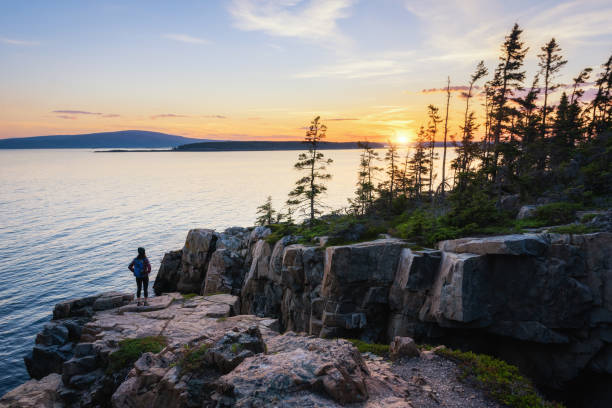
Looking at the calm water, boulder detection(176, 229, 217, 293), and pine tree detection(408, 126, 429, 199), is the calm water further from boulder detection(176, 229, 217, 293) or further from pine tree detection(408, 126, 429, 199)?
pine tree detection(408, 126, 429, 199)

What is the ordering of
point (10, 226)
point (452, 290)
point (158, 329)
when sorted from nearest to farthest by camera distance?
1. point (452, 290)
2. point (158, 329)
3. point (10, 226)

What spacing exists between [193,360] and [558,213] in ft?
73.2

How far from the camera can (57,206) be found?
70062mm

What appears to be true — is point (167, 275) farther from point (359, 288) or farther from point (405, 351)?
point (405, 351)

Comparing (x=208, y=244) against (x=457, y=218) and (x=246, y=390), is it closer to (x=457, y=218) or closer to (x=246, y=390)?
(x=457, y=218)

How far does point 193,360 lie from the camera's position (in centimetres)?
1057

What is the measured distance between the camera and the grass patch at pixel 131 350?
14.7 m

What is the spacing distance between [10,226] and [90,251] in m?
21.3

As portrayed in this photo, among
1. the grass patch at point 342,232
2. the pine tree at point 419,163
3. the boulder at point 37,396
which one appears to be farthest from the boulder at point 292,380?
the pine tree at point 419,163

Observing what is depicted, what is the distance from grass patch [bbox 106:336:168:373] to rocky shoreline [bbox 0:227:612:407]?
0.26 meters

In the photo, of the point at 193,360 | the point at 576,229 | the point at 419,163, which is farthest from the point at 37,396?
the point at 419,163

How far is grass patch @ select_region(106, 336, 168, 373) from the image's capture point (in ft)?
48.3

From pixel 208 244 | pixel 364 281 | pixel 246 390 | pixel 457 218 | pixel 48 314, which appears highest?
pixel 457 218

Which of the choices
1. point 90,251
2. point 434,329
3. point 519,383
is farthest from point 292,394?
point 90,251
